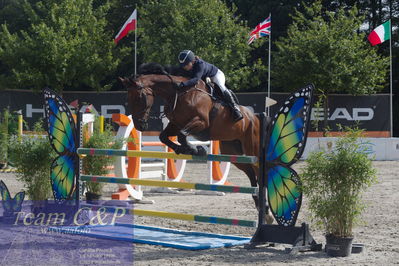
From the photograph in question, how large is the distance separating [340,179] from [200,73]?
1.77 meters

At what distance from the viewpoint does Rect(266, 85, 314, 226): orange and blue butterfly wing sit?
548 cm

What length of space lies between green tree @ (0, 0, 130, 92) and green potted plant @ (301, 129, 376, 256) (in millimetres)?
19856

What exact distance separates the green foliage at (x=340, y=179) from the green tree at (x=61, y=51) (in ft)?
65.1

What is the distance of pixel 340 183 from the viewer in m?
5.36

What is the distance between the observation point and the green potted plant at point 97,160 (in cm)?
812

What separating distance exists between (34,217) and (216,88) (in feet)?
8.99

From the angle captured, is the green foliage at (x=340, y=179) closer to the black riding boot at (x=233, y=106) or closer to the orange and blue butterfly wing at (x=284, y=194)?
Result: the orange and blue butterfly wing at (x=284, y=194)

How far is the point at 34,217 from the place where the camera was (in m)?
7.25

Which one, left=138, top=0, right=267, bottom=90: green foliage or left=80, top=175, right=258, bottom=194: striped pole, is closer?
left=80, top=175, right=258, bottom=194: striped pole

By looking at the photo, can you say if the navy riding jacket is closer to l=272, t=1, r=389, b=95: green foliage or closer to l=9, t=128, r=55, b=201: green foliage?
l=9, t=128, r=55, b=201: green foliage

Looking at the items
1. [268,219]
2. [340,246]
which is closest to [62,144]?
[268,219]

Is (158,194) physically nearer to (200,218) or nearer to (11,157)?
(11,157)

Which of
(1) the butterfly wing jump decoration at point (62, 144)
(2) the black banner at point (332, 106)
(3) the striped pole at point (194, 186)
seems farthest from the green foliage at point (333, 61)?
(3) the striped pole at point (194, 186)

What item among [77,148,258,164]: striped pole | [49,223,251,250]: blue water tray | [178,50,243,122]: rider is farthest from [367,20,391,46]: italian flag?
[77,148,258,164]: striped pole
